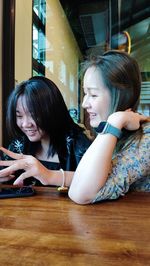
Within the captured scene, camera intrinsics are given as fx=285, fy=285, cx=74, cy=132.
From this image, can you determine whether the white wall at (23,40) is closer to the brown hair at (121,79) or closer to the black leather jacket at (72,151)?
the black leather jacket at (72,151)

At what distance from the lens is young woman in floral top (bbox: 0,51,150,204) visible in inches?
28.2

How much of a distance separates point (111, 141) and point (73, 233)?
319 millimetres

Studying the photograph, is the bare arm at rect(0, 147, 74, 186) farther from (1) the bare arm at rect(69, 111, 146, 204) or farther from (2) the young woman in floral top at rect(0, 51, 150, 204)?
(1) the bare arm at rect(69, 111, 146, 204)

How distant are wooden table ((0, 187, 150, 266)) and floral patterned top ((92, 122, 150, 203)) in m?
0.03

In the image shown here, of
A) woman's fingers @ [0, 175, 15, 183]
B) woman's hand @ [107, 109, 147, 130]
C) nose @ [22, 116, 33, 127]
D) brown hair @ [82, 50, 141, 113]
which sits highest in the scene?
brown hair @ [82, 50, 141, 113]

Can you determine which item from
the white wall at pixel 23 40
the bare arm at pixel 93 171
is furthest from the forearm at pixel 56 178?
the white wall at pixel 23 40

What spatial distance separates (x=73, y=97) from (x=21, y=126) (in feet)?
4.85

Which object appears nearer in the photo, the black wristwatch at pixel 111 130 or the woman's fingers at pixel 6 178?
the black wristwatch at pixel 111 130

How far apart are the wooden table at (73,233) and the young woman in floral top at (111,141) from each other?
2.0 inches

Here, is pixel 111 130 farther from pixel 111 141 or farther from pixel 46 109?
pixel 46 109

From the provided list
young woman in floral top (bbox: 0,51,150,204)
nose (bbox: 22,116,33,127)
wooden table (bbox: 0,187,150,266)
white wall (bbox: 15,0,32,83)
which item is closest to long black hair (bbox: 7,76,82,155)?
nose (bbox: 22,116,33,127)

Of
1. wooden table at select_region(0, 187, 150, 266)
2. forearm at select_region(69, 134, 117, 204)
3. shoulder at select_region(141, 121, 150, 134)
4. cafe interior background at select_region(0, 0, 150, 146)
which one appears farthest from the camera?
cafe interior background at select_region(0, 0, 150, 146)

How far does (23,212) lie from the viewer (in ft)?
2.01

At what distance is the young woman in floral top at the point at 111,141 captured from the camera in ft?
2.35
